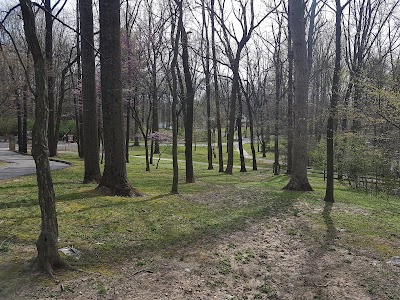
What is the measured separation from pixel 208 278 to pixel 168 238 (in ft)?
4.70

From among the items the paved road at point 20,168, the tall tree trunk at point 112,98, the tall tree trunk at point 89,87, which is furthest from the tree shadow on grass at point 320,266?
the paved road at point 20,168

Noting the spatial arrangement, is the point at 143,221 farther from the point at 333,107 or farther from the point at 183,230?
the point at 333,107

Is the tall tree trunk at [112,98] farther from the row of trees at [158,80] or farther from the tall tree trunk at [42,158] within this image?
the tall tree trunk at [42,158]

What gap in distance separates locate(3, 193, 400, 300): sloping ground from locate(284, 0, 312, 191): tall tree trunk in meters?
5.69

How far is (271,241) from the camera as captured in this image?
5.77 m

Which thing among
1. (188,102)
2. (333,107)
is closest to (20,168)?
(188,102)

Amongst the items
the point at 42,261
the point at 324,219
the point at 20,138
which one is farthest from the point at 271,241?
the point at 20,138

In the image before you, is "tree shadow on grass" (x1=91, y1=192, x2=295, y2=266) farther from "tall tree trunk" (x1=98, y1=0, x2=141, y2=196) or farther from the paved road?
the paved road

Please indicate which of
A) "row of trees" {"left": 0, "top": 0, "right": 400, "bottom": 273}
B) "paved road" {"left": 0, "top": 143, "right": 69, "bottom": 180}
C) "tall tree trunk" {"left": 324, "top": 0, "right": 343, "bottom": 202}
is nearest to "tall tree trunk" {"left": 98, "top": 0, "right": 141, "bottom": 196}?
"row of trees" {"left": 0, "top": 0, "right": 400, "bottom": 273}

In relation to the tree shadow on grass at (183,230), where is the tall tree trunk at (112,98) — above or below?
above

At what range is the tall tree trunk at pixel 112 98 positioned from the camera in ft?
26.1

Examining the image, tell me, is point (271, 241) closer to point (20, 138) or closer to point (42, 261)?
point (42, 261)

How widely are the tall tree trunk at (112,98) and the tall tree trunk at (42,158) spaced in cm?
425

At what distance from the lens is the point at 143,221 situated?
6.16 m
